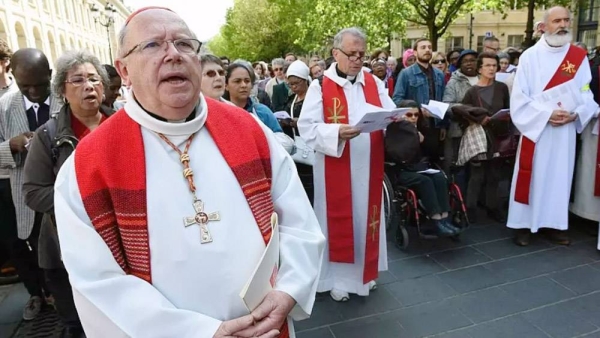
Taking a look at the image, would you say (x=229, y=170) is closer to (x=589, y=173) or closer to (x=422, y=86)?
(x=422, y=86)

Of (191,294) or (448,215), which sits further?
(448,215)

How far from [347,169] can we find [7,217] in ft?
8.50

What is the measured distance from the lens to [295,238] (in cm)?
161

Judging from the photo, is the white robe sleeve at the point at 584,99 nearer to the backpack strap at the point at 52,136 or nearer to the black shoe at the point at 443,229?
the black shoe at the point at 443,229

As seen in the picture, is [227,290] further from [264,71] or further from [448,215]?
[264,71]

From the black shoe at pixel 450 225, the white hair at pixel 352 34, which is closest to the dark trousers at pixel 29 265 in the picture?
the white hair at pixel 352 34

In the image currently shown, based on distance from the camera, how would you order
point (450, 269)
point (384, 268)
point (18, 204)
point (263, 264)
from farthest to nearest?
point (450, 269), point (384, 268), point (18, 204), point (263, 264)

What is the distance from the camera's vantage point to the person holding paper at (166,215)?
1324 mm

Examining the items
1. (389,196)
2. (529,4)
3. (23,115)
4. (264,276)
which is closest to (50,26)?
(529,4)

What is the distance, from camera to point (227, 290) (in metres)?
1.44

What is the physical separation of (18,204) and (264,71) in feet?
31.4

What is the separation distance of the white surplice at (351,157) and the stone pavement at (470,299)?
0.58 ft

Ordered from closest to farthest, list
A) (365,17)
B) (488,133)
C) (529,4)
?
(488,133)
(529,4)
(365,17)

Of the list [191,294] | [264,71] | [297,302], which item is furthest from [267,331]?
[264,71]
